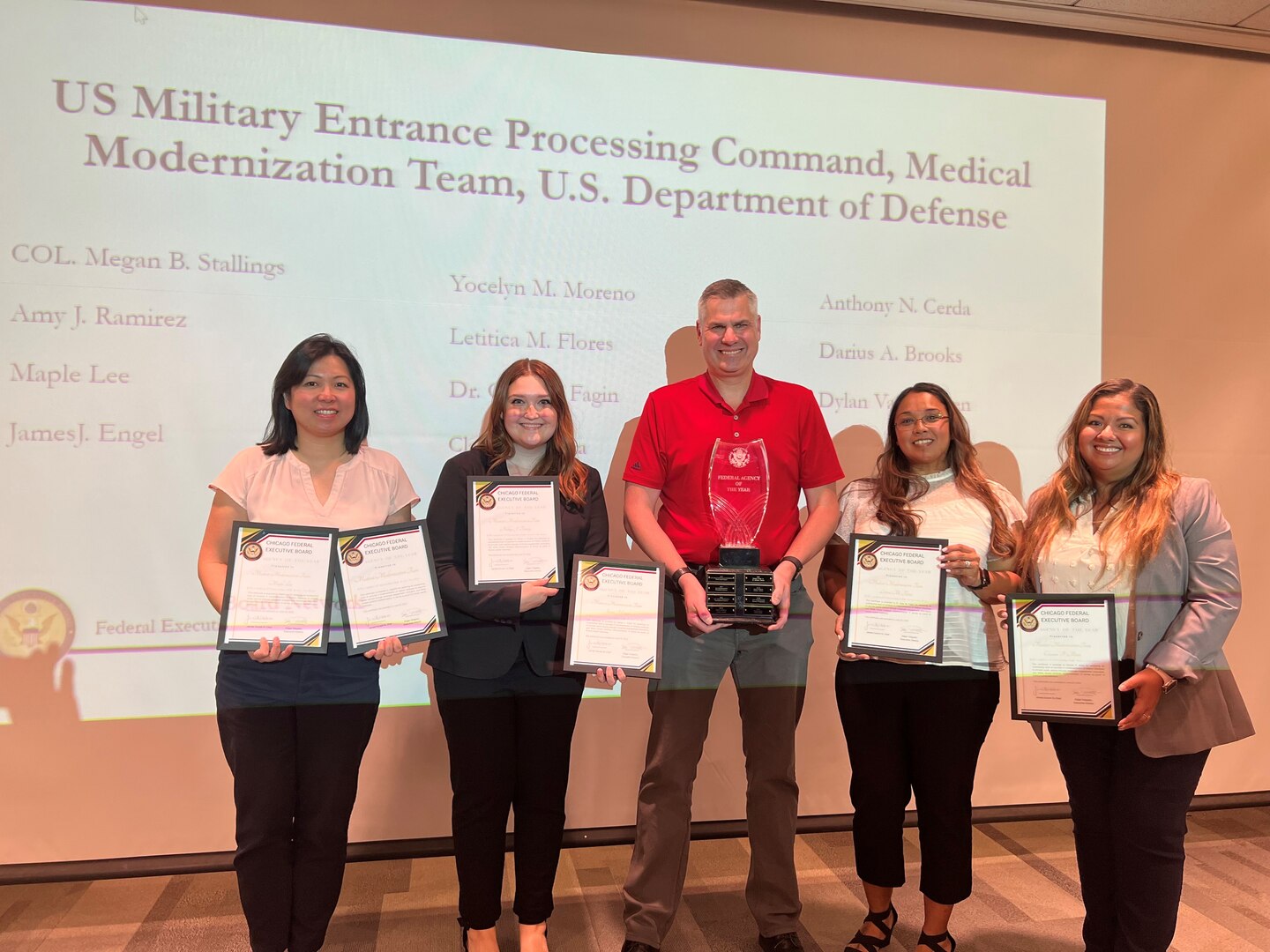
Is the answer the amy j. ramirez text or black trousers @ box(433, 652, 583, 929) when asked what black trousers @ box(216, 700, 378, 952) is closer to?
black trousers @ box(433, 652, 583, 929)

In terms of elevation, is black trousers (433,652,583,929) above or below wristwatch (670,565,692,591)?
below

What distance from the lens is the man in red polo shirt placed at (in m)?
2.11

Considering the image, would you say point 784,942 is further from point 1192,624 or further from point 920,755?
point 1192,624

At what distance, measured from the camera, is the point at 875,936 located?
220cm

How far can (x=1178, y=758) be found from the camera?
181cm

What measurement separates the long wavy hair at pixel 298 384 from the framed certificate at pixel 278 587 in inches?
9.1

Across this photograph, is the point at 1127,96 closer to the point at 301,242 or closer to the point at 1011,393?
the point at 1011,393

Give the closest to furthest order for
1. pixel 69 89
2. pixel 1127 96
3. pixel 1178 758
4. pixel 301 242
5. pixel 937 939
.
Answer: pixel 1178 758, pixel 937 939, pixel 69 89, pixel 301 242, pixel 1127 96

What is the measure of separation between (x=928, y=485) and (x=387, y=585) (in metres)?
1.43

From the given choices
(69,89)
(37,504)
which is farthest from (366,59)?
(37,504)

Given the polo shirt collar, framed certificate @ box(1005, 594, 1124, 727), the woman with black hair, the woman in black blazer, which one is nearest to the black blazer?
the woman in black blazer

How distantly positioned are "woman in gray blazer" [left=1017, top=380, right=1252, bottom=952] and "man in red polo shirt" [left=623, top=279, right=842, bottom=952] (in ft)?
2.08

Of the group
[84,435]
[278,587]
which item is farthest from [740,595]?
[84,435]

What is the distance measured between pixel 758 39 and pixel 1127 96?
59.6 inches
